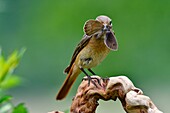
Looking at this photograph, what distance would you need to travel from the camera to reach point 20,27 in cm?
625

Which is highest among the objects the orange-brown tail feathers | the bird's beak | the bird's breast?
the orange-brown tail feathers

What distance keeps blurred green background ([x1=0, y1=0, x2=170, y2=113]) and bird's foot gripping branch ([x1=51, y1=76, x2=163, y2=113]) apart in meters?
4.16

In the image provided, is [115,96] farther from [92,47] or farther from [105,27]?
[92,47]

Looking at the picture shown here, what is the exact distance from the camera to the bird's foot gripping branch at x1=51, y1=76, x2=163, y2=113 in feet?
3.99

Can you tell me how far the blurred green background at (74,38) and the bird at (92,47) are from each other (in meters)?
3.84

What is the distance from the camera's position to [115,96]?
1284 millimetres

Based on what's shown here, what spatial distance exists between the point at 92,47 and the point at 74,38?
14.5 feet

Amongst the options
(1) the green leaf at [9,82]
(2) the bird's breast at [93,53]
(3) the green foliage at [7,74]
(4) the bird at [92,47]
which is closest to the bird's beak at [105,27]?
(4) the bird at [92,47]

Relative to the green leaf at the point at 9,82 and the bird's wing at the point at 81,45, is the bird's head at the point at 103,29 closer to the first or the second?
the bird's wing at the point at 81,45

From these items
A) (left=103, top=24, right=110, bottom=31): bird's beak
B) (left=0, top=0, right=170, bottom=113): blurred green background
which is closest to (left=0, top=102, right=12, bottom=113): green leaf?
(left=103, top=24, right=110, bottom=31): bird's beak

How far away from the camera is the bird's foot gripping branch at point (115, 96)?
1.21 metres

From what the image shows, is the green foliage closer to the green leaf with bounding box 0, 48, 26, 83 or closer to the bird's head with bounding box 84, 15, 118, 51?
the green leaf with bounding box 0, 48, 26, 83

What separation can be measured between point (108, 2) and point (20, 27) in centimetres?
84

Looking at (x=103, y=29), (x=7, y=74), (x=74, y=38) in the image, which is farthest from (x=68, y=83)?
(x=74, y=38)
